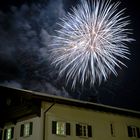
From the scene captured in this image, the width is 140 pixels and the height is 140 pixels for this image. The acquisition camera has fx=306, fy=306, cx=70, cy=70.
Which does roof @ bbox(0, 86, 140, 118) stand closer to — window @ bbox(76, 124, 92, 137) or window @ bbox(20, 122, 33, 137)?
window @ bbox(76, 124, 92, 137)

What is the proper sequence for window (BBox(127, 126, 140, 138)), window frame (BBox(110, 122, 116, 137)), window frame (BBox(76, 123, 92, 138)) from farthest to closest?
window (BBox(127, 126, 140, 138)) → window frame (BBox(110, 122, 116, 137)) → window frame (BBox(76, 123, 92, 138))

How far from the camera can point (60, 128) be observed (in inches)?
1015

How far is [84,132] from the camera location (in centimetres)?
2727

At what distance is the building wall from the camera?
2555cm

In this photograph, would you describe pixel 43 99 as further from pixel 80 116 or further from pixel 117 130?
pixel 117 130

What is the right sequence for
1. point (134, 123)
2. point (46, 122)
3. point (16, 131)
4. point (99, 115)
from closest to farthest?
point (46, 122) → point (16, 131) → point (99, 115) → point (134, 123)

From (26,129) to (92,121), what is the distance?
620 cm

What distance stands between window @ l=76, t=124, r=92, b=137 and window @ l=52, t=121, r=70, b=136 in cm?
113

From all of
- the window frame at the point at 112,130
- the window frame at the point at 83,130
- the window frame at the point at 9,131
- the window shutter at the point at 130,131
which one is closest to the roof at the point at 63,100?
the window frame at the point at 112,130

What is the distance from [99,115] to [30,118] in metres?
6.93

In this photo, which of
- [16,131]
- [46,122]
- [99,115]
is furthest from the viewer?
[99,115]

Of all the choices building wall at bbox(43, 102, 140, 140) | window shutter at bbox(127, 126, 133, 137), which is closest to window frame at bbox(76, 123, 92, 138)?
building wall at bbox(43, 102, 140, 140)

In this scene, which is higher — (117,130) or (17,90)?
(17,90)

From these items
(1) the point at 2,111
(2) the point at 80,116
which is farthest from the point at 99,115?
(1) the point at 2,111
